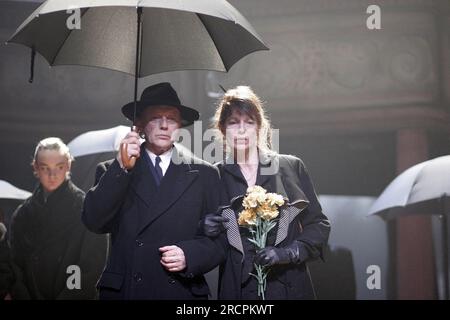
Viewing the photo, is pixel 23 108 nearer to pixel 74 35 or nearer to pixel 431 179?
pixel 74 35

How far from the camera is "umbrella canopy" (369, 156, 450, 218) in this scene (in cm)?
405

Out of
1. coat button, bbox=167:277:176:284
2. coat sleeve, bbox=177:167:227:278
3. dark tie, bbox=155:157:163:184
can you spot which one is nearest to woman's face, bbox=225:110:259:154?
coat sleeve, bbox=177:167:227:278

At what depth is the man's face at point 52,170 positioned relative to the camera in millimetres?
3988

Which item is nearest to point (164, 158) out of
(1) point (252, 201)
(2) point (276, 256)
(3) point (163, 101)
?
(3) point (163, 101)

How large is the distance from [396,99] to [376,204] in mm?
665

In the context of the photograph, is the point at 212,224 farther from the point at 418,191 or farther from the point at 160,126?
the point at 418,191

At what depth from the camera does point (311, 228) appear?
3402 mm

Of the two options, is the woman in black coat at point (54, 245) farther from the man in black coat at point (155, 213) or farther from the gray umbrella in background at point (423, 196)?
the gray umbrella in background at point (423, 196)

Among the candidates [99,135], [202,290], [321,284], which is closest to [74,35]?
[99,135]

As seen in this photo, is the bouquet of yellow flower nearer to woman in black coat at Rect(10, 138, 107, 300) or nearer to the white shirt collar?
the white shirt collar

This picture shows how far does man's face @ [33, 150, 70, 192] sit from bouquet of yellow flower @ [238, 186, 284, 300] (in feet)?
4.40

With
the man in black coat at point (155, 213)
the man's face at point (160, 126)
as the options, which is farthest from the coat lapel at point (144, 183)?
the man's face at point (160, 126)

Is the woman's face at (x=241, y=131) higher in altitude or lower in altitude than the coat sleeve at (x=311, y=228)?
higher

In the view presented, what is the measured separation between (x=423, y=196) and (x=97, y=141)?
1929mm
